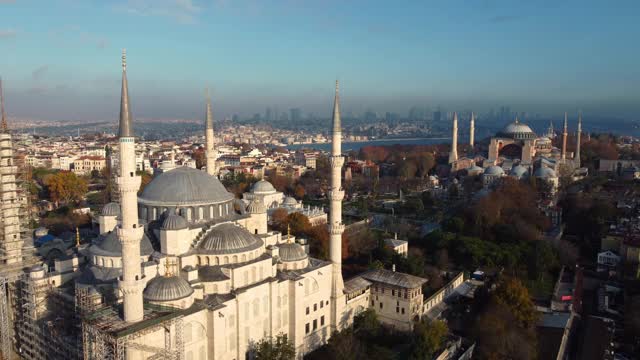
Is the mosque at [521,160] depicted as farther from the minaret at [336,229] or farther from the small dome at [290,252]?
the small dome at [290,252]

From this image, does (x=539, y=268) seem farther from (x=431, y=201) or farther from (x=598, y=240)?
(x=431, y=201)

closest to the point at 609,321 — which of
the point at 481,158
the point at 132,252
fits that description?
the point at 132,252

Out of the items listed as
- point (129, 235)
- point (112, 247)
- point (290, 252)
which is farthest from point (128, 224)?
point (290, 252)

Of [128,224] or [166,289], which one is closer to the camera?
[128,224]

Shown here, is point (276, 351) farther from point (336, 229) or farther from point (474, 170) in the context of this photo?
point (474, 170)

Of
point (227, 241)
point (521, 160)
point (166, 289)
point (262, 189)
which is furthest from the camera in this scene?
point (521, 160)

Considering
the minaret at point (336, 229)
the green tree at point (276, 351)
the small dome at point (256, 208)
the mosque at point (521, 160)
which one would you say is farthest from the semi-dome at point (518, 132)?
the green tree at point (276, 351)

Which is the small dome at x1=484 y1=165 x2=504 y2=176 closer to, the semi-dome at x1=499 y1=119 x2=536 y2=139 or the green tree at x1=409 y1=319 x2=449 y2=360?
the semi-dome at x1=499 y1=119 x2=536 y2=139
